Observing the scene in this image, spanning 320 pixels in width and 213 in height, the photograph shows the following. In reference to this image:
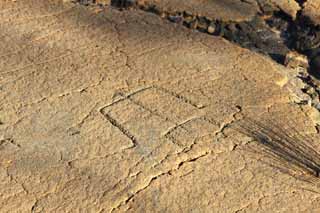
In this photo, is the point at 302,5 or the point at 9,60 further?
the point at 302,5

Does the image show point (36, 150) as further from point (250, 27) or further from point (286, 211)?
point (250, 27)

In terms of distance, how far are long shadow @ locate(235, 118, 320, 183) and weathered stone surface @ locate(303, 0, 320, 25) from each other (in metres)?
1.10

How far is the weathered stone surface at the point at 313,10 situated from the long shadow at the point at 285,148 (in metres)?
1.10

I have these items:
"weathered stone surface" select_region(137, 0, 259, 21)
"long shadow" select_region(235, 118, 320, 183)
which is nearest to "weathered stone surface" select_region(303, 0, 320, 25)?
"weathered stone surface" select_region(137, 0, 259, 21)

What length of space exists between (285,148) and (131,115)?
65 centimetres

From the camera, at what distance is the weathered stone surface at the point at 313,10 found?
12.8ft

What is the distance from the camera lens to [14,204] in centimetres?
246

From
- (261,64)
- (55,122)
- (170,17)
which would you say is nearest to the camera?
(55,122)

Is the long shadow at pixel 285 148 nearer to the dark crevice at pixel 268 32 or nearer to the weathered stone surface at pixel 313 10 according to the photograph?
the dark crevice at pixel 268 32

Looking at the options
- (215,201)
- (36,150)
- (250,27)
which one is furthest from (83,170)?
(250,27)

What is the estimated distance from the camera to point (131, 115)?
2975 millimetres

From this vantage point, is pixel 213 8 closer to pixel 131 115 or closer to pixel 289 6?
pixel 289 6

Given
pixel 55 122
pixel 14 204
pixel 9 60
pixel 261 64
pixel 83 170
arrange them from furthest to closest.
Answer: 1. pixel 261 64
2. pixel 9 60
3. pixel 55 122
4. pixel 83 170
5. pixel 14 204

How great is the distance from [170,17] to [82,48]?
22.9 inches
